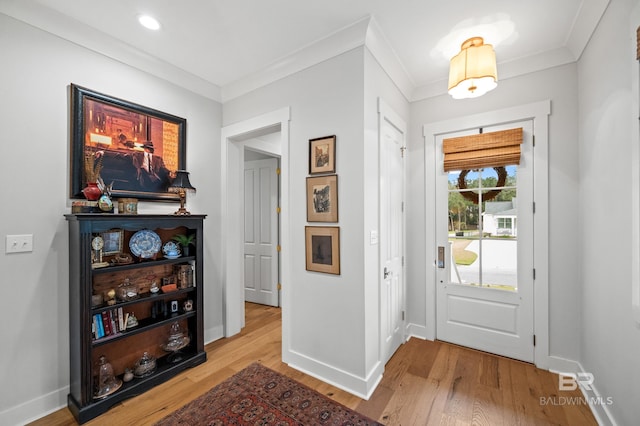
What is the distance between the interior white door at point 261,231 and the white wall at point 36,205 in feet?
7.52

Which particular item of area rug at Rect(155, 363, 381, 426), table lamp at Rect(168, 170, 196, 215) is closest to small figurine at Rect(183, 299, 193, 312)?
area rug at Rect(155, 363, 381, 426)

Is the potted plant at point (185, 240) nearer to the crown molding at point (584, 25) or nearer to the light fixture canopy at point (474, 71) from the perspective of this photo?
the light fixture canopy at point (474, 71)

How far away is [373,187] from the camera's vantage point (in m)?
2.13

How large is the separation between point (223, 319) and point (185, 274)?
882 millimetres

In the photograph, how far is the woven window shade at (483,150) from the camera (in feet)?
7.87

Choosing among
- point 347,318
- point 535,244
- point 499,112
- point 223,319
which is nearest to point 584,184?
point 535,244

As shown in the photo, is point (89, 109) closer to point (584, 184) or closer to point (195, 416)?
point (195, 416)

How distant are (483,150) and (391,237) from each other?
1247 millimetres

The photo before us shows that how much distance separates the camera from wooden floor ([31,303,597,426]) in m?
1.76

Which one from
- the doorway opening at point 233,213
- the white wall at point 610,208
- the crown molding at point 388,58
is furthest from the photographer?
the doorway opening at point 233,213

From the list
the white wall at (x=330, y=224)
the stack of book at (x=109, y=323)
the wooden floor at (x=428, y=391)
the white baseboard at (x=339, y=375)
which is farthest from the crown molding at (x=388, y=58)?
the stack of book at (x=109, y=323)

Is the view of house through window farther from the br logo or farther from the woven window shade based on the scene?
the br logo

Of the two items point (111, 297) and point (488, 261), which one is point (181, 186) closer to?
point (111, 297)

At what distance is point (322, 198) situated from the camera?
7.14 ft
